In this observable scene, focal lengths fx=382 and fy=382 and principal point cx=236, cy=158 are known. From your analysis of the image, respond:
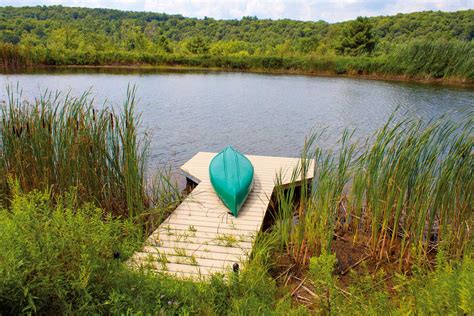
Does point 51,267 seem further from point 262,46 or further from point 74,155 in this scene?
point 262,46

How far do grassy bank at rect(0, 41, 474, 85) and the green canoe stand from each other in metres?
18.9

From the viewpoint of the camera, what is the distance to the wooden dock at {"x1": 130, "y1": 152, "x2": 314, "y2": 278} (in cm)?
333

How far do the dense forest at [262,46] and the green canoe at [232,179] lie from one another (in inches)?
749

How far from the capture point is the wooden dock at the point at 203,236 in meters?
3.33

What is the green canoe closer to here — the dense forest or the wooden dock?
the wooden dock

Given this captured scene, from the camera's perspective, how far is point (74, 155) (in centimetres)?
396

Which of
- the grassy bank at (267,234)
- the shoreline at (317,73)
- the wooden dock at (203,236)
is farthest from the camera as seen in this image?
the shoreline at (317,73)

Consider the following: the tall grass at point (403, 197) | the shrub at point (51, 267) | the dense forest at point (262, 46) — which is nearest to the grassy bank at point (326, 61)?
the dense forest at point (262, 46)

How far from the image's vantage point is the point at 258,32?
2403 inches

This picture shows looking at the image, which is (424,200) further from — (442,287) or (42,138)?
(42,138)

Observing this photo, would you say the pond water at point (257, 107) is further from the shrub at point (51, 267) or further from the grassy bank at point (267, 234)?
the shrub at point (51, 267)

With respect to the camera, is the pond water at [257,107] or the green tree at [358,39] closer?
the pond water at [257,107]

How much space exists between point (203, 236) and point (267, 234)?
0.66m

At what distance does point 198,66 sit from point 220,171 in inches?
1113
